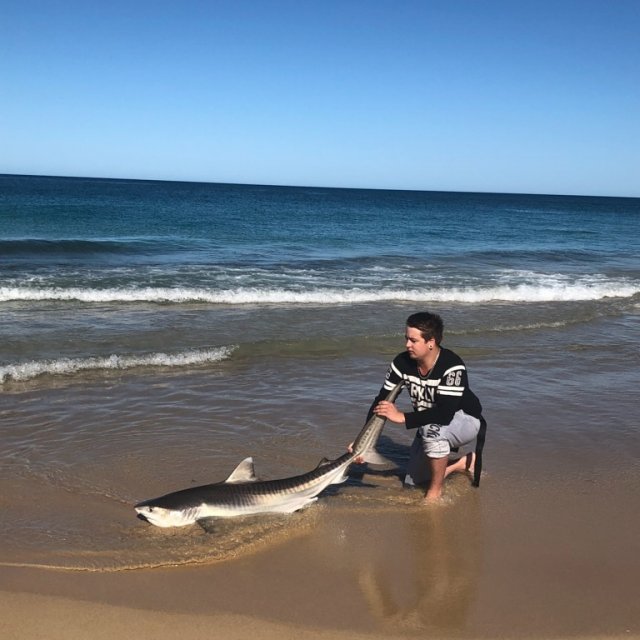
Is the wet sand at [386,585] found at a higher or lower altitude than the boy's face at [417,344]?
lower

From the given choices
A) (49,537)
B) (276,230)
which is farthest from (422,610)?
(276,230)

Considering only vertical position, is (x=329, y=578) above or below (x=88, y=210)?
below

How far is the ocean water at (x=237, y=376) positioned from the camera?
16.5 feet

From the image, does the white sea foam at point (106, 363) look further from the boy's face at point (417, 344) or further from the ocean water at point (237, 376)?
the boy's face at point (417, 344)

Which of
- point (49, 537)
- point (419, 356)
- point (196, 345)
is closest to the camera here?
point (49, 537)

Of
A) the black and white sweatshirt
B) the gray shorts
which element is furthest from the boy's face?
the gray shorts

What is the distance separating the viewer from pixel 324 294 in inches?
597

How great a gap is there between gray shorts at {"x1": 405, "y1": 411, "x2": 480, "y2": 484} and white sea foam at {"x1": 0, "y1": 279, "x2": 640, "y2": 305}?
30.0ft

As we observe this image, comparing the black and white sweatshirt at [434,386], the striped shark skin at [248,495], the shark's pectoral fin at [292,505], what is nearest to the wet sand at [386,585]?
the shark's pectoral fin at [292,505]

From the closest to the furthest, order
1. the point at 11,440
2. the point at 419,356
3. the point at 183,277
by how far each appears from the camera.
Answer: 1. the point at 419,356
2. the point at 11,440
3. the point at 183,277

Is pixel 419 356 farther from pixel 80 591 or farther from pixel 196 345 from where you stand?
pixel 196 345

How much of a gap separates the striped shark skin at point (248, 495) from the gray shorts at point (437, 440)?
49 cm

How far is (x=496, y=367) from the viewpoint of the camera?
9258mm

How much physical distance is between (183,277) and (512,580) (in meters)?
14.0
